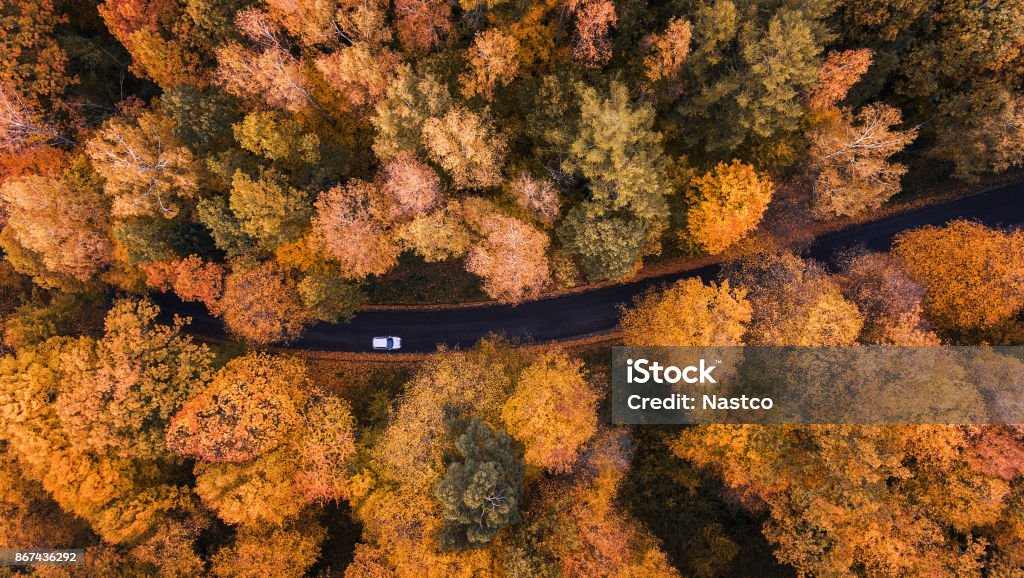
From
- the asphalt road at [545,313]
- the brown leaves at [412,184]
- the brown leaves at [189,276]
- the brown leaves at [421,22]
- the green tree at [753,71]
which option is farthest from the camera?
the asphalt road at [545,313]

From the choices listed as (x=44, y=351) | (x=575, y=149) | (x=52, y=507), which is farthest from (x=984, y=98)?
(x=52, y=507)

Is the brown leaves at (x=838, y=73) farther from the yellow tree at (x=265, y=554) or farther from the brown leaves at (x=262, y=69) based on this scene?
the yellow tree at (x=265, y=554)

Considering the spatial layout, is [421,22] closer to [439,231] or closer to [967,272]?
[439,231]

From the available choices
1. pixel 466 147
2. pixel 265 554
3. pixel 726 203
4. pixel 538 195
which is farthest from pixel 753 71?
pixel 265 554

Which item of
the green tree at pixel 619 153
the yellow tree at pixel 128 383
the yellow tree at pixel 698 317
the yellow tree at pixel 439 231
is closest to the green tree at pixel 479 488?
the yellow tree at pixel 439 231

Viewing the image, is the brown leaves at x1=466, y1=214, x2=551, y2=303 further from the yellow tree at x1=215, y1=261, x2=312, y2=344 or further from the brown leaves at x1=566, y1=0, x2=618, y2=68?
the yellow tree at x1=215, y1=261, x2=312, y2=344
